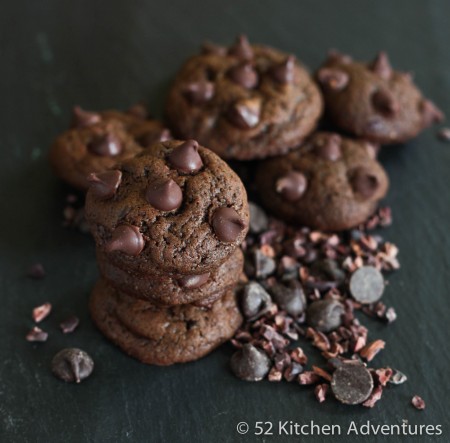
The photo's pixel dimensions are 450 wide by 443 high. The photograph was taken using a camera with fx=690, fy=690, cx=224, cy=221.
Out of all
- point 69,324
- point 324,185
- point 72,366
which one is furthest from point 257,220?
point 72,366

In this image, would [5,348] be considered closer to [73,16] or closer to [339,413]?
[339,413]

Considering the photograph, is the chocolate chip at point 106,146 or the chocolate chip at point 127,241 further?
the chocolate chip at point 106,146

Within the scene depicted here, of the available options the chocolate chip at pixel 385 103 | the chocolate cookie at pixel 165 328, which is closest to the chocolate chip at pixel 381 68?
the chocolate chip at pixel 385 103

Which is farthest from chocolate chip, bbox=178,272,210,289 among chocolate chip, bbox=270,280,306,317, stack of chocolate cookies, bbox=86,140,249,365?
chocolate chip, bbox=270,280,306,317

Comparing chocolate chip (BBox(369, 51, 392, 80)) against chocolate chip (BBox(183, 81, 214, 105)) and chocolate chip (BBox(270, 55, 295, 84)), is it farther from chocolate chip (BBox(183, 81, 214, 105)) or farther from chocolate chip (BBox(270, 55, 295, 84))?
chocolate chip (BBox(183, 81, 214, 105))

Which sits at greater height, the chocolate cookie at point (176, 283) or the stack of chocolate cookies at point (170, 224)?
the stack of chocolate cookies at point (170, 224)

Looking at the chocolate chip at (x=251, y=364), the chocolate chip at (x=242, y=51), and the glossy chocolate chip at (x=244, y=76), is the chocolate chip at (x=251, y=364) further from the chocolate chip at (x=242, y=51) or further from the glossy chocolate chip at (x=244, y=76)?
the chocolate chip at (x=242, y=51)

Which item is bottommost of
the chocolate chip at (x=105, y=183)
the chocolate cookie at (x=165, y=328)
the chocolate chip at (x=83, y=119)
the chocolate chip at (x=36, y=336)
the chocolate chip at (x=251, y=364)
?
the chocolate chip at (x=36, y=336)
